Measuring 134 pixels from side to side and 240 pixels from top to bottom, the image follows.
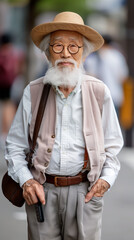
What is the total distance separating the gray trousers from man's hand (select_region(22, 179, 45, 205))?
101 mm

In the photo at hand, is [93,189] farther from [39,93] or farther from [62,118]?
[39,93]

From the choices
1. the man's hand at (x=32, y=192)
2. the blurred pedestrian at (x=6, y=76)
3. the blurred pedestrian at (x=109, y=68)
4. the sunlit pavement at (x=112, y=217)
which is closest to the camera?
the man's hand at (x=32, y=192)

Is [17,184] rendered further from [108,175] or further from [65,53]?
[65,53]

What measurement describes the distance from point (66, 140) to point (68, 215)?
1.64 feet

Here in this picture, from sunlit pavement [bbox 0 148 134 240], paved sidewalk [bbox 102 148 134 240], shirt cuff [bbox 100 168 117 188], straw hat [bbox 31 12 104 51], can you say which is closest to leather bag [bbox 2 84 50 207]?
straw hat [bbox 31 12 104 51]

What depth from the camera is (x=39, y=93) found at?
382 cm

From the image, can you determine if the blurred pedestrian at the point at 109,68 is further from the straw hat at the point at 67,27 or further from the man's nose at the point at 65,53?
the man's nose at the point at 65,53

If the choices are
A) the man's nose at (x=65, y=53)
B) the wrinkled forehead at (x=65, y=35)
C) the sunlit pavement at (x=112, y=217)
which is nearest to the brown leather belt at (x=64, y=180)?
the man's nose at (x=65, y=53)

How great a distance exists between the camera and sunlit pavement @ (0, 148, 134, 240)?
5.85 meters

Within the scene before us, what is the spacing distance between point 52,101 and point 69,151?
14.2 inches

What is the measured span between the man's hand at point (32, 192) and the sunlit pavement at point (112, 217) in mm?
2186

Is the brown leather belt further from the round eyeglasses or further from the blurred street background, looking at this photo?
the blurred street background

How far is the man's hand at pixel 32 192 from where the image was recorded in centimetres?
364

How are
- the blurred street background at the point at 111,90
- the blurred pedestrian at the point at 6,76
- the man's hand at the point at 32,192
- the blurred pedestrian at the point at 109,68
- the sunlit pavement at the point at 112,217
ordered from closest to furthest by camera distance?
the man's hand at the point at 32,192
the sunlit pavement at the point at 112,217
the blurred street background at the point at 111,90
the blurred pedestrian at the point at 109,68
the blurred pedestrian at the point at 6,76
